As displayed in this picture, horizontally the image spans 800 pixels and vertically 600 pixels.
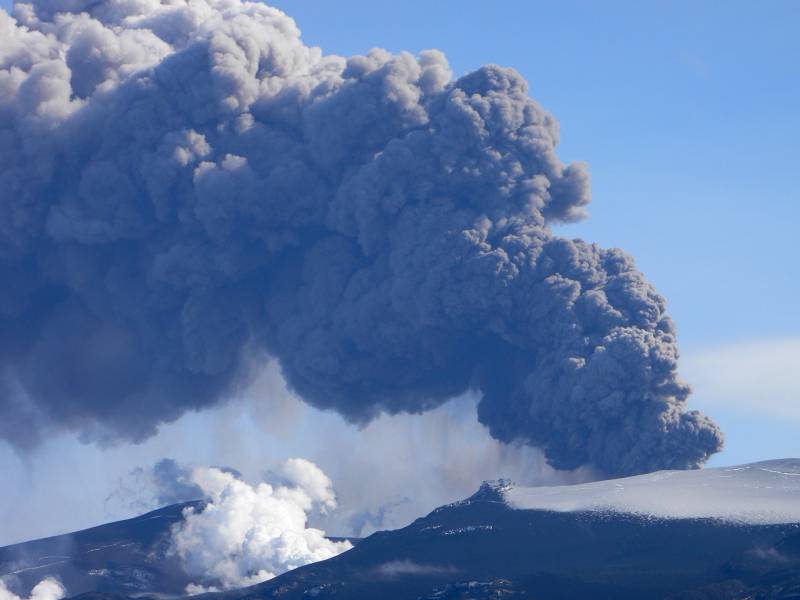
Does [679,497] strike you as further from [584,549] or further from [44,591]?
[44,591]

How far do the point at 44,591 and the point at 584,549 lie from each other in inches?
1031

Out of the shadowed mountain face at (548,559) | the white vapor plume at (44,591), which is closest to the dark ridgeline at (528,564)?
the shadowed mountain face at (548,559)

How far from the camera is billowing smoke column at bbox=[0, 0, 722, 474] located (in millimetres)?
108250

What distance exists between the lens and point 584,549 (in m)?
107

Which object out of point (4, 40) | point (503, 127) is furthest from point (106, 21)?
point (503, 127)

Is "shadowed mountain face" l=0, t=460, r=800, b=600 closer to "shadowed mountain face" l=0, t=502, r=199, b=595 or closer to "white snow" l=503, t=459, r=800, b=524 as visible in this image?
"white snow" l=503, t=459, r=800, b=524

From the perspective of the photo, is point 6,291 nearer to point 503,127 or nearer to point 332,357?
point 332,357

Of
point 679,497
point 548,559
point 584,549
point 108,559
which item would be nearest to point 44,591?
point 108,559

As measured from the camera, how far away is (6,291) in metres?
119

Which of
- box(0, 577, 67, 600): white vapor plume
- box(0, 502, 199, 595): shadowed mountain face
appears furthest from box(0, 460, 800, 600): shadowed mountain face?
box(0, 502, 199, 595): shadowed mountain face

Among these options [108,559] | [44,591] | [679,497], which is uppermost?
[108,559]

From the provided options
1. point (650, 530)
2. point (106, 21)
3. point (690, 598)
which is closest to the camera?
point (690, 598)

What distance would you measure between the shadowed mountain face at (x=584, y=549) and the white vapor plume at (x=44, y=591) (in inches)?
35.9

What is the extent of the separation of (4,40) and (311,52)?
15436 mm
